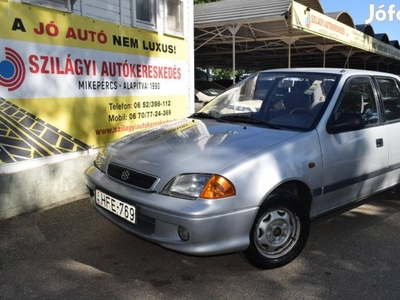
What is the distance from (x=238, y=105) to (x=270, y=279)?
1.88 meters

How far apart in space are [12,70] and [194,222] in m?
3.00

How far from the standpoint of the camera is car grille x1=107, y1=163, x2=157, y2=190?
3.04 m

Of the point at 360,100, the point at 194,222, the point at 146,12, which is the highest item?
the point at 146,12

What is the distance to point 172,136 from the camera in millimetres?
3621

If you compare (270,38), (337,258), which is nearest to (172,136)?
(337,258)

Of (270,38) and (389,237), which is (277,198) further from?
(270,38)

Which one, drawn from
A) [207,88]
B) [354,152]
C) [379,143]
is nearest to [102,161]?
[354,152]

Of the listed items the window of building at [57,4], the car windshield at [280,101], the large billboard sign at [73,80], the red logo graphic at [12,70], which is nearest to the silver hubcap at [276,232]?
the car windshield at [280,101]

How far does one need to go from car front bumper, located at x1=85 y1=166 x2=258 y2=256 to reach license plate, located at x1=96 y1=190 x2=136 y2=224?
0.06m

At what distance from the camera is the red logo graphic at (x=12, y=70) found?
14.4ft

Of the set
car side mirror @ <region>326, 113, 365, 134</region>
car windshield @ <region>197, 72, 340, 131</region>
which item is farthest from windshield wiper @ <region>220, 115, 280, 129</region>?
car side mirror @ <region>326, 113, 365, 134</region>

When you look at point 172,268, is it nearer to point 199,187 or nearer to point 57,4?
point 199,187

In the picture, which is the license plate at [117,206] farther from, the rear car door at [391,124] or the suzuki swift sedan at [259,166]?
the rear car door at [391,124]

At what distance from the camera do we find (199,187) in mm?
2873
